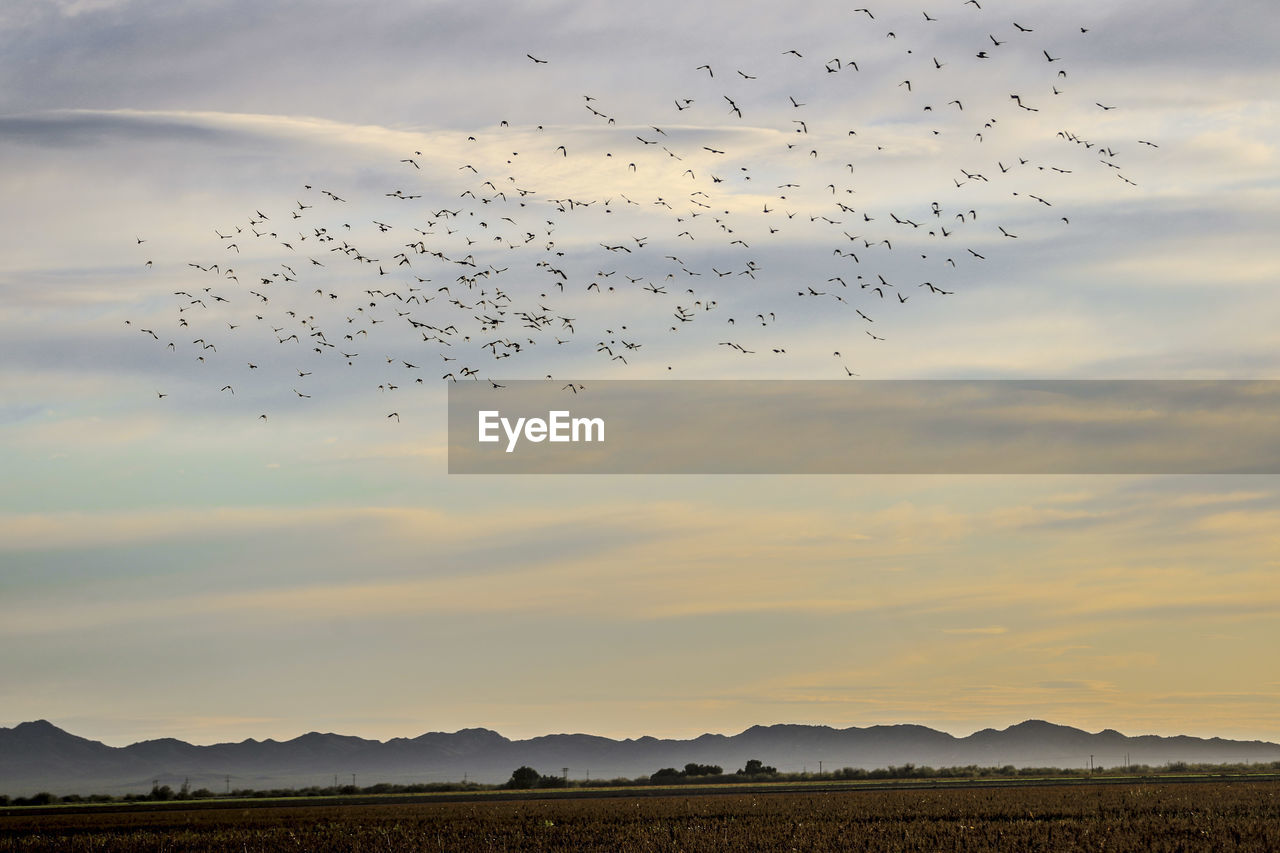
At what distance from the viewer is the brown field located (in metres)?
43.8

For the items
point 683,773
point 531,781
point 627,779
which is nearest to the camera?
point 531,781

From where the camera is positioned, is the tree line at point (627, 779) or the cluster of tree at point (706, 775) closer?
the tree line at point (627, 779)

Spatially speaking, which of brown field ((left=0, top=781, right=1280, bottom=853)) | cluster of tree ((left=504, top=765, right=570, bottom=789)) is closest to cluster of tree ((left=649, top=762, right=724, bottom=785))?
cluster of tree ((left=504, top=765, right=570, bottom=789))

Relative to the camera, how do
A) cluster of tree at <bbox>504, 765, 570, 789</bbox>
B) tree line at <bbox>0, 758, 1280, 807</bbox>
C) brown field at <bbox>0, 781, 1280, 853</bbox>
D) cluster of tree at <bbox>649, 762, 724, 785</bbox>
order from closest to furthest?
1. brown field at <bbox>0, 781, 1280, 853</bbox>
2. tree line at <bbox>0, 758, 1280, 807</bbox>
3. cluster of tree at <bbox>504, 765, 570, 789</bbox>
4. cluster of tree at <bbox>649, 762, 724, 785</bbox>

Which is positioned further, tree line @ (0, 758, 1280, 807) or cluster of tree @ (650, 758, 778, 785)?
cluster of tree @ (650, 758, 778, 785)

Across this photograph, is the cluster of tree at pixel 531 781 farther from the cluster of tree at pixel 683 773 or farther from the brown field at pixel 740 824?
the brown field at pixel 740 824

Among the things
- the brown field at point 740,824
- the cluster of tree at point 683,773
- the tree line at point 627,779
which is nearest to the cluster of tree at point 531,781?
→ the tree line at point 627,779

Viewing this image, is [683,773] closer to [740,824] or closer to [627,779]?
[627,779]

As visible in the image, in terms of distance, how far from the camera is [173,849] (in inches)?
1933

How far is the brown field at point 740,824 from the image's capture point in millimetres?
43781

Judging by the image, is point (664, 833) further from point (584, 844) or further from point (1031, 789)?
point (1031, 789)

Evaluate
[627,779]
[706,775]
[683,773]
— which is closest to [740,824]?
[627,779]

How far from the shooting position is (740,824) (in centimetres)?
5331

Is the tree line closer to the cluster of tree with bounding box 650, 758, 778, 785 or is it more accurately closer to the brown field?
the cluster of tree with bounding box 650, 758, 778, 785
